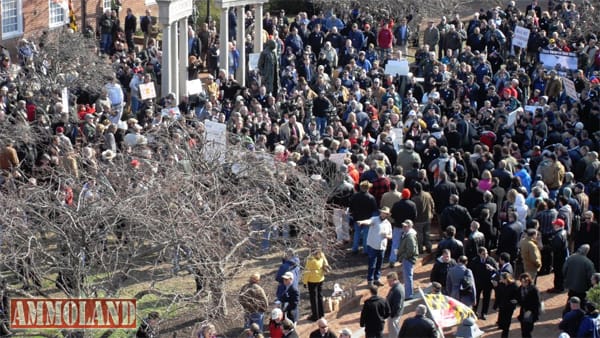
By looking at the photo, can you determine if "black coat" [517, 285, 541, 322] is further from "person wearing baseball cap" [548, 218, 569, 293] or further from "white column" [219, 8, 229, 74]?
"white column" [219, 8, 229, 74]

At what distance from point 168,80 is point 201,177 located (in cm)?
1175

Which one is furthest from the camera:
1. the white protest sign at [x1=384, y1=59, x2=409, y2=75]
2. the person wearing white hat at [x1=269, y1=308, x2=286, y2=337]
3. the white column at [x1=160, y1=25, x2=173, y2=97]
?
the white protest sign at [x1=384, y1=59, x2=409, y2=75]

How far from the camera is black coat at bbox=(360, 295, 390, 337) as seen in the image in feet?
68.3

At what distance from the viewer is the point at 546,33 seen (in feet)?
131

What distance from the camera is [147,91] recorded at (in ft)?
106

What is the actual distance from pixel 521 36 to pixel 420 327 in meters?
19.2

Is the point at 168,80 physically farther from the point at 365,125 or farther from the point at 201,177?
the point at 201,177

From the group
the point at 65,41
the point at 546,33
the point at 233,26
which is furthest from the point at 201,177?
the point at 546,33

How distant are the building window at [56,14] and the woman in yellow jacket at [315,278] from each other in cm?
2095

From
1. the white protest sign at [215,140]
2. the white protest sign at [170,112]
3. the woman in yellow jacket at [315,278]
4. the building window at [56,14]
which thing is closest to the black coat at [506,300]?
the woman in yellow jacket at [315,278]

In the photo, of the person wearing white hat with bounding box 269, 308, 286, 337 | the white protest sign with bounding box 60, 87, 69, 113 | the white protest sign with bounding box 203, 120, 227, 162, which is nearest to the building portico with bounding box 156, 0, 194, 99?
the white protest sign with bounding box 60, 87, 69, 113

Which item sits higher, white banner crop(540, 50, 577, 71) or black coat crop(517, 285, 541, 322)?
white banner crop(540, 50, 577, 71)

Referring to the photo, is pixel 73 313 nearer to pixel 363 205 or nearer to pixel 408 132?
pixel 363 205

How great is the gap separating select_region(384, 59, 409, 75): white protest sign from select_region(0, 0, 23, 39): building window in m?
12.0
